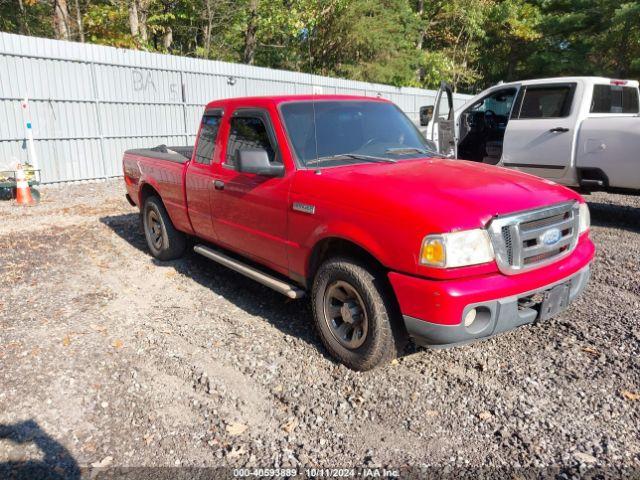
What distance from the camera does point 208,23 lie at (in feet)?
66.2

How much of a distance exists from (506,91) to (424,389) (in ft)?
22.0

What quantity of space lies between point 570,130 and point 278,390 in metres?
6.11

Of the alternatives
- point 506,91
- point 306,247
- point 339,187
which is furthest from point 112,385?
point 506,91

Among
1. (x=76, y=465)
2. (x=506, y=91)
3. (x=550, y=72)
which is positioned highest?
(x=550, y=72)

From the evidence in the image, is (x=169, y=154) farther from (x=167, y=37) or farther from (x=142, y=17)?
(x=167, y=37)

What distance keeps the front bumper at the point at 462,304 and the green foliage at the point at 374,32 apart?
15505 millimetres

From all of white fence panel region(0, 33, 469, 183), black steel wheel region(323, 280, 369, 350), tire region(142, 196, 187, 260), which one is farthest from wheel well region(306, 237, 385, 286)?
white fence panel region(0, 33, 469, 183)

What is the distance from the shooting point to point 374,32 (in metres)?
22.0

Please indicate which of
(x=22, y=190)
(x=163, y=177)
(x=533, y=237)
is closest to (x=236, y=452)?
(x=533, y=237)

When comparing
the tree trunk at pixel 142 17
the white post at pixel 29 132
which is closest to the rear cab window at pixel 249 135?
the white post at pixel 29 132

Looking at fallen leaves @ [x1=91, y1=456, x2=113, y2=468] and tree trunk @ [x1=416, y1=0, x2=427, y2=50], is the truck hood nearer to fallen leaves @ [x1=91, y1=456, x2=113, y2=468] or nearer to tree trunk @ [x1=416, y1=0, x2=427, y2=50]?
fallen leaves @ [x1=91, y1=456, x2=113, y2=468]

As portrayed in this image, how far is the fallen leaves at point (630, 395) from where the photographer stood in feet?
10.1

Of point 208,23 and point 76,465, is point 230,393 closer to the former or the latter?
point 76,465

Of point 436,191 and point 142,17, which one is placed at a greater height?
point 142,17
